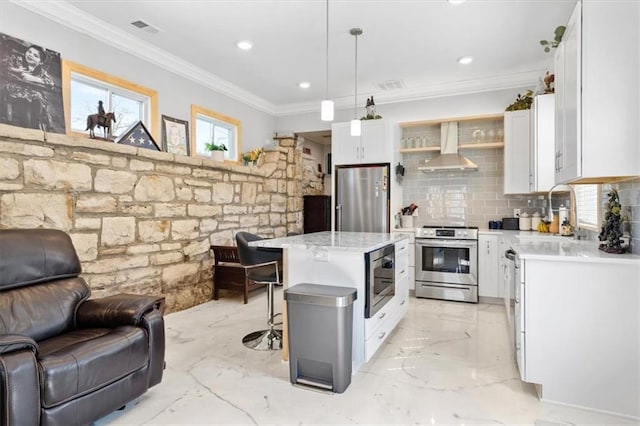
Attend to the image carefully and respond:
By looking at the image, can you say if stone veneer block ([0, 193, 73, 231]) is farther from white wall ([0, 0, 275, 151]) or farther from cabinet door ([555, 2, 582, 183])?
cabinet door ([555, 2, 582, 183])

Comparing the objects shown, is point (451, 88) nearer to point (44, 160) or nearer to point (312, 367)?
point (312, 367)

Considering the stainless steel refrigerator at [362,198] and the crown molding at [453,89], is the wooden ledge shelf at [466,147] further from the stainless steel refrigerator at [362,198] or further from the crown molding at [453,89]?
the crown molding at [453,89]

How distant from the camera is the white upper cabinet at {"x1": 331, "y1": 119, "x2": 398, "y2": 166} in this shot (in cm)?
535

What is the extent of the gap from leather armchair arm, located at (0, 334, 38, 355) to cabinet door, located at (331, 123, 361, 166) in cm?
447

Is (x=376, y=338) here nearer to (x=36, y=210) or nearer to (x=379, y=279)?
(x=379, y=279)

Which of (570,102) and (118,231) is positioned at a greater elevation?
(570,102)

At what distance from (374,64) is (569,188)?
2614 millimetres

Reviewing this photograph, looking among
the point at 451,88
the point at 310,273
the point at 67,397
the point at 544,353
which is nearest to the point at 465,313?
the point at 544,353

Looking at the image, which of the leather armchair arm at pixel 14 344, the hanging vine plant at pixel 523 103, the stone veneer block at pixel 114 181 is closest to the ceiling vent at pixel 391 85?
the hanging vine plant at pixel 523 103

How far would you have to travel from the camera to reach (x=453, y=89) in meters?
5.34

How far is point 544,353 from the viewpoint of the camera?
7.56 ft

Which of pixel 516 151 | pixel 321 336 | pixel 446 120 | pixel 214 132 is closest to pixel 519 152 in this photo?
pixel 516 151

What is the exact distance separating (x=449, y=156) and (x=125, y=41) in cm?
423

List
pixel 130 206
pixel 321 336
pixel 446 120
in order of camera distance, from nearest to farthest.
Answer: pixel 321 336
pixel 130 206
pixel 446 120
